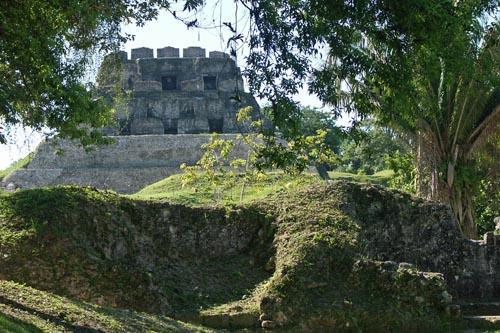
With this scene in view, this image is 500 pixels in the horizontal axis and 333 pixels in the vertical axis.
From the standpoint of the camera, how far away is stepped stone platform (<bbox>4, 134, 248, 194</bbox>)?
3347 cm

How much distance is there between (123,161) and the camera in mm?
34844

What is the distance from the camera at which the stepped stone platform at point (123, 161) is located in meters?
33.5

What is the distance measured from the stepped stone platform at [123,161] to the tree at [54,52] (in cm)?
2039

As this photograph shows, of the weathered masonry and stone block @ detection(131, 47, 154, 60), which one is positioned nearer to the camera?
the weathered masonry

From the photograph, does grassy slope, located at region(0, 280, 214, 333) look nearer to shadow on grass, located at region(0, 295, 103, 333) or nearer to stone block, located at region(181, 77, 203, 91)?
shadow on grass, located at region(0, 295, 103, 333)

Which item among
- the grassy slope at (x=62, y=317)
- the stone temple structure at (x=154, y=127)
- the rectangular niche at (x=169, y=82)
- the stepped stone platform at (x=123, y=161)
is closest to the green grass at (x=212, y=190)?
the stone temple structure at (x=154, y=127)

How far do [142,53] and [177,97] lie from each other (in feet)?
14.4

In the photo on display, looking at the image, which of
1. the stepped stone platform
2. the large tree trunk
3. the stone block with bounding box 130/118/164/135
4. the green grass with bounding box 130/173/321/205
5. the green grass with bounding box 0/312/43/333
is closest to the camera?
the green grass with bounding box 0/312/43/333

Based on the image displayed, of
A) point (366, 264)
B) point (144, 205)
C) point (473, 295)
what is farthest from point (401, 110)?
point (473, 295)

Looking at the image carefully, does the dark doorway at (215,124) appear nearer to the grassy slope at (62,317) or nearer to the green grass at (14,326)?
the grassy slope at (62,317)

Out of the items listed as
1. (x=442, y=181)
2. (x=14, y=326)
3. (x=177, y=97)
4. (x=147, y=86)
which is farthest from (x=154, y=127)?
(x=14, y=326)

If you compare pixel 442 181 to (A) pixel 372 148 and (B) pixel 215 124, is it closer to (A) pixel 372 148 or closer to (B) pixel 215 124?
(A) pixel 372 148

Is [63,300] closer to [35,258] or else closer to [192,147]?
[35,258]

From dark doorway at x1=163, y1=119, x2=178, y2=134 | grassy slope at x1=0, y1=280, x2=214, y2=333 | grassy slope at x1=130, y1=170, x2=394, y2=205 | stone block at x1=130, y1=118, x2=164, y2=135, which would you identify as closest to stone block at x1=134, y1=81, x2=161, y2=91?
stone block at x1=130, y1=118, x2=164, y2=135
